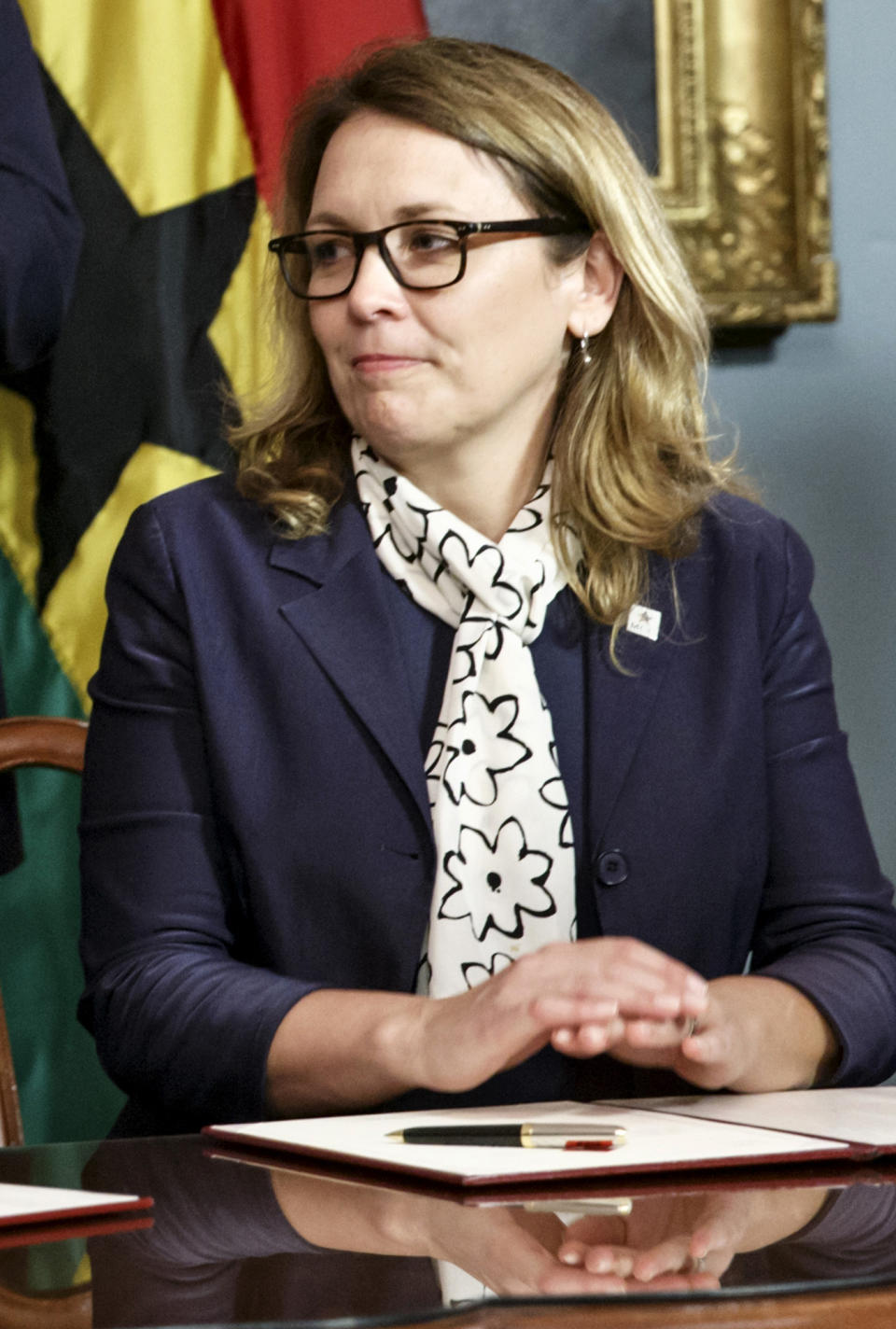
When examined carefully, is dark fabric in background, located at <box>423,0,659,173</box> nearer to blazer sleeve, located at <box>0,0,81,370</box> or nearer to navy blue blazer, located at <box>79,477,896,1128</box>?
blazer sleeve, located at <box>0,0,81,370</box>

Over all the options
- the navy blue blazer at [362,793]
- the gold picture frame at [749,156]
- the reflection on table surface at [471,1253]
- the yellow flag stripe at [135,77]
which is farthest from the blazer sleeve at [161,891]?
the gold picture frame at [749,156]

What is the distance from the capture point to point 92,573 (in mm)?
2207

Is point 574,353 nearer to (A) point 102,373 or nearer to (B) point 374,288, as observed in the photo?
(B) point 374,288

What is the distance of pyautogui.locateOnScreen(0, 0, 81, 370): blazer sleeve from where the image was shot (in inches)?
77.4

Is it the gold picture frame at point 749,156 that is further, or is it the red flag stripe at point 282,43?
the gold picture frame at point 749,156

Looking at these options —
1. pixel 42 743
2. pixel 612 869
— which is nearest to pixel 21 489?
pixel 42 743

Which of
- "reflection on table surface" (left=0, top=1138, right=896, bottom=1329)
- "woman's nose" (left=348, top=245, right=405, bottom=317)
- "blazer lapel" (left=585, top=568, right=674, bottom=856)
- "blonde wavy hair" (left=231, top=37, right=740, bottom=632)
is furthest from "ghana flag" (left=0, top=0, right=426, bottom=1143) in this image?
"reflection on table surface" (left=0, top=1138, right=896, bottom=1329)

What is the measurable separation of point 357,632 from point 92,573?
765 mm

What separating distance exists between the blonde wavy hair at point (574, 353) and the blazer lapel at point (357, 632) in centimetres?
4

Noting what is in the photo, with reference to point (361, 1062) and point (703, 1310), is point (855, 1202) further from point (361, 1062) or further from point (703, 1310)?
point (361, 1062)

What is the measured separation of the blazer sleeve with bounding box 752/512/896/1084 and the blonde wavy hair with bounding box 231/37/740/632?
0.52 feet

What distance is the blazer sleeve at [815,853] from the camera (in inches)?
57.2

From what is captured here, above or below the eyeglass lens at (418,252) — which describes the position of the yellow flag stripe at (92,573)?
below

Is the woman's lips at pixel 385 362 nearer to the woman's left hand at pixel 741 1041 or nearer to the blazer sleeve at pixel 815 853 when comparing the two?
the blazer sleeve at pixel 815 853
